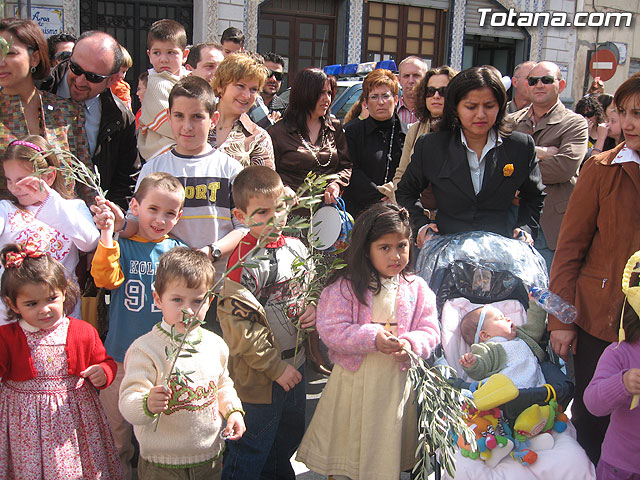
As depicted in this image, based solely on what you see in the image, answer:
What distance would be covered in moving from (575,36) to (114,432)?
15900mm

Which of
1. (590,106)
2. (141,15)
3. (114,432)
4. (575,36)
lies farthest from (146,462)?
(575,36)

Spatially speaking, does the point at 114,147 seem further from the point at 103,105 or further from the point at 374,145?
the point at 374,145

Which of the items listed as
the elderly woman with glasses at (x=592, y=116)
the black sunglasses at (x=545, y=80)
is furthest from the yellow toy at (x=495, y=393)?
the elderly woman with glasses at (x=592, y=116)

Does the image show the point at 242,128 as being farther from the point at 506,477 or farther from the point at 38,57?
the point at 506,477

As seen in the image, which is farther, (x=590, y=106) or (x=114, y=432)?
(x=590, y=106)

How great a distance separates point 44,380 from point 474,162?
236 cm

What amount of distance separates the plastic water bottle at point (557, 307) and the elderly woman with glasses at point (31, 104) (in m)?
2.36

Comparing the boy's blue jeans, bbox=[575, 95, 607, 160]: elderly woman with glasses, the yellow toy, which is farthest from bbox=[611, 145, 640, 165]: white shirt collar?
bbox=[575, 95, 607, 160]: elderly woman with glasses

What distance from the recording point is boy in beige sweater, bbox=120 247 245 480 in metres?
2.50

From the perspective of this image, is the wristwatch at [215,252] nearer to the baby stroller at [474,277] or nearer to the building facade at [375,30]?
the baby stroller at [474,277]

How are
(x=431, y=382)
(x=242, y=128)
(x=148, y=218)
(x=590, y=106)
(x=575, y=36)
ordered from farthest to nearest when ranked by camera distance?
(x=575, y=36)
(x=590, y=106)
(x=242, y=128)
(x=148, y=218)
(x=431, y=382)

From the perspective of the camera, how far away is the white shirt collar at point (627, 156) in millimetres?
2834

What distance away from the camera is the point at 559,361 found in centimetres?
322

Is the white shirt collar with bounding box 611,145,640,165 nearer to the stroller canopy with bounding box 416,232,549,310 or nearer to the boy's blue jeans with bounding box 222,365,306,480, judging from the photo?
the stroller canopy with bounding box 416,232,549,310
